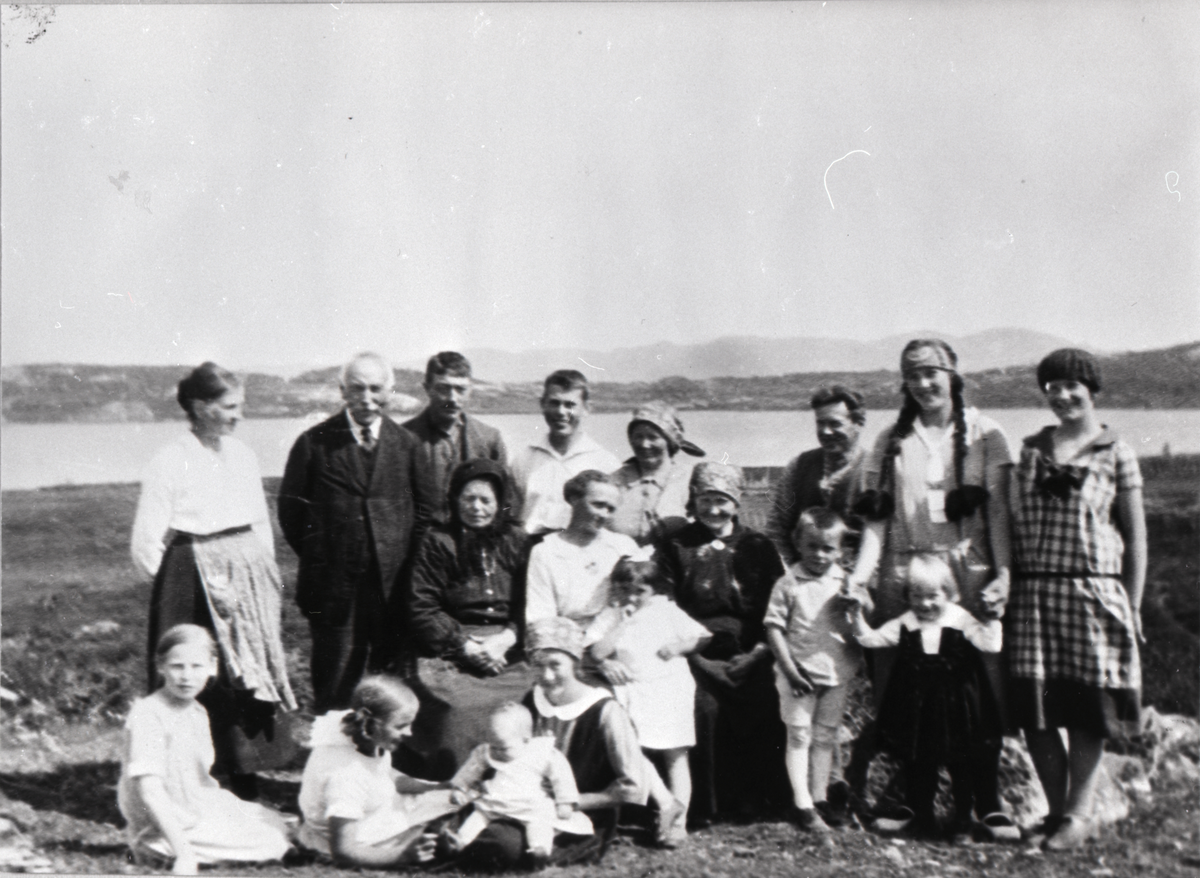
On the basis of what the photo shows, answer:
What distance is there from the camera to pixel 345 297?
578 centimetres

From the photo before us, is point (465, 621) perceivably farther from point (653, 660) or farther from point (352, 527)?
point (653, 660)

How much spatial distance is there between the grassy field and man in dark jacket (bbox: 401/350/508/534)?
74 centimetres

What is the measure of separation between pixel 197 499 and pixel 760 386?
2.60 meters

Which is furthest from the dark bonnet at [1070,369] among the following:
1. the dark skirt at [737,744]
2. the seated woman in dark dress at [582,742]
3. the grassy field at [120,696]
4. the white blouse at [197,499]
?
the white blouse at [197,499]

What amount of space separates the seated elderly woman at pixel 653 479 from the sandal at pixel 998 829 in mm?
1807

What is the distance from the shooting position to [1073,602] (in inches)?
200

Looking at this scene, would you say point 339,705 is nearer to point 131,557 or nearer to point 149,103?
point 131,557

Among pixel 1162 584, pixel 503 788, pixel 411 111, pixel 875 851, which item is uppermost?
pixel 411 111

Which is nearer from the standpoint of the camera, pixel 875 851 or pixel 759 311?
pixel 875 851

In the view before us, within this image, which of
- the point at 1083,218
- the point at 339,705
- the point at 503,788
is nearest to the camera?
the point at 503,788

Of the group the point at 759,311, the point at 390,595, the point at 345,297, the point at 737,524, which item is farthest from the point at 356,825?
the point at 759,311

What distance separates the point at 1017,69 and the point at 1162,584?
2479mm

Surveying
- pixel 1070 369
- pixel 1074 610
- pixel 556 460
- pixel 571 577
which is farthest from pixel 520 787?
pixel 1070 369

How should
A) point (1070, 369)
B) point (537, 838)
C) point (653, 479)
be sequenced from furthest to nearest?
point (653, 479) < point (1070, 369) < point (537, 838)
